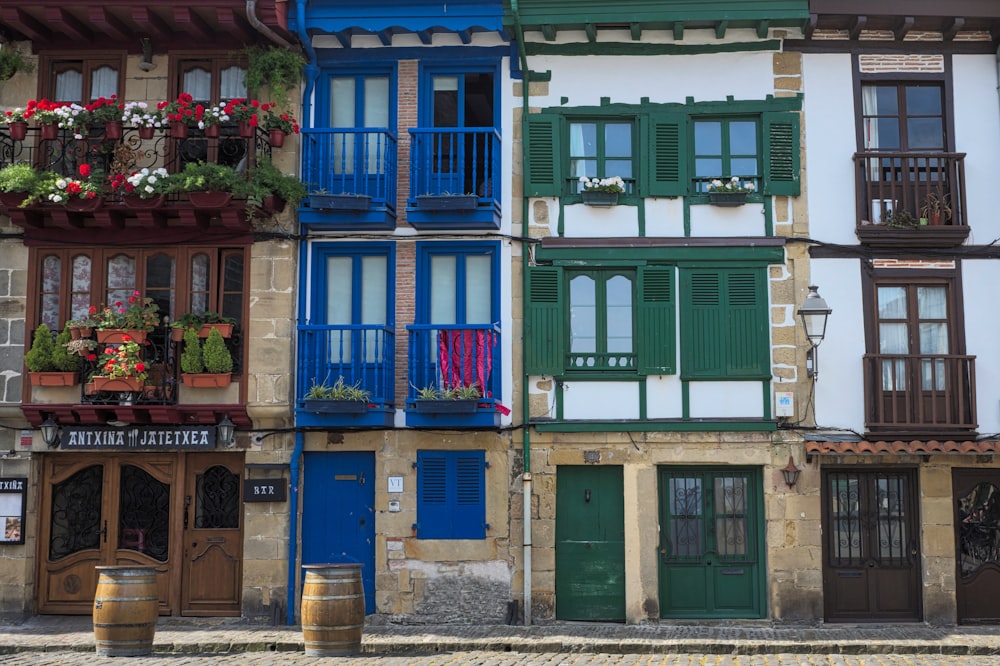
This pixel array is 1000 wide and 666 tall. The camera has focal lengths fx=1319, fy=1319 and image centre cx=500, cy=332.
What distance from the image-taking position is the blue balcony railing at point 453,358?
1697 centimetres

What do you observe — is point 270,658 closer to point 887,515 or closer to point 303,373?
point 303,373

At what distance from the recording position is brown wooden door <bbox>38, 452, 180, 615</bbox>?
1758cm

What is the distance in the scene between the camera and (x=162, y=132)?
1764cm

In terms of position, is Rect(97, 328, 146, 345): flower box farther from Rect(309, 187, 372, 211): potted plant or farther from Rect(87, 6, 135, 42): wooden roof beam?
Rect(87, 6, 135, 42): wooden roof beam

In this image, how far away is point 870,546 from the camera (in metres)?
17.3

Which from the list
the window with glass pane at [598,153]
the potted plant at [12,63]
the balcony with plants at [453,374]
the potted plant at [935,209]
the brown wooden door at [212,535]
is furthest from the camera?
the potted plant at [12,63]

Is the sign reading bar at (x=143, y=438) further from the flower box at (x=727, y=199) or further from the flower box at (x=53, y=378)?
the flower box at (x=727, y=199)

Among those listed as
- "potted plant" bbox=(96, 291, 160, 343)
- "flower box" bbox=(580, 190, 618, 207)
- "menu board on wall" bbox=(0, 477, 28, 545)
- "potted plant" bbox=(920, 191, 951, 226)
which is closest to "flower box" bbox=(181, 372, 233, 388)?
"potted plant" bbox=(96, 291, 160, 343)

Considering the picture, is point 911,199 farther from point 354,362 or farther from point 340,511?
point 340,511

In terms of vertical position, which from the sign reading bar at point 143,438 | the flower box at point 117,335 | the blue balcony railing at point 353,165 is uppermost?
the blue balcony railing at point 353,165

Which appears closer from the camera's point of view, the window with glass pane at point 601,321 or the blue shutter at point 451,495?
the blue shutter at point 451,495

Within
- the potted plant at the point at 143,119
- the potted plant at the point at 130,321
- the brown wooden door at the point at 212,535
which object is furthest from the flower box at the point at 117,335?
the potted plant at the point at 143,119

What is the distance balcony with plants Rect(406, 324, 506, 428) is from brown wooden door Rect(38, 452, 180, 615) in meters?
3.55

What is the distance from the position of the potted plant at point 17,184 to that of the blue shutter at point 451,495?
20.1ft
